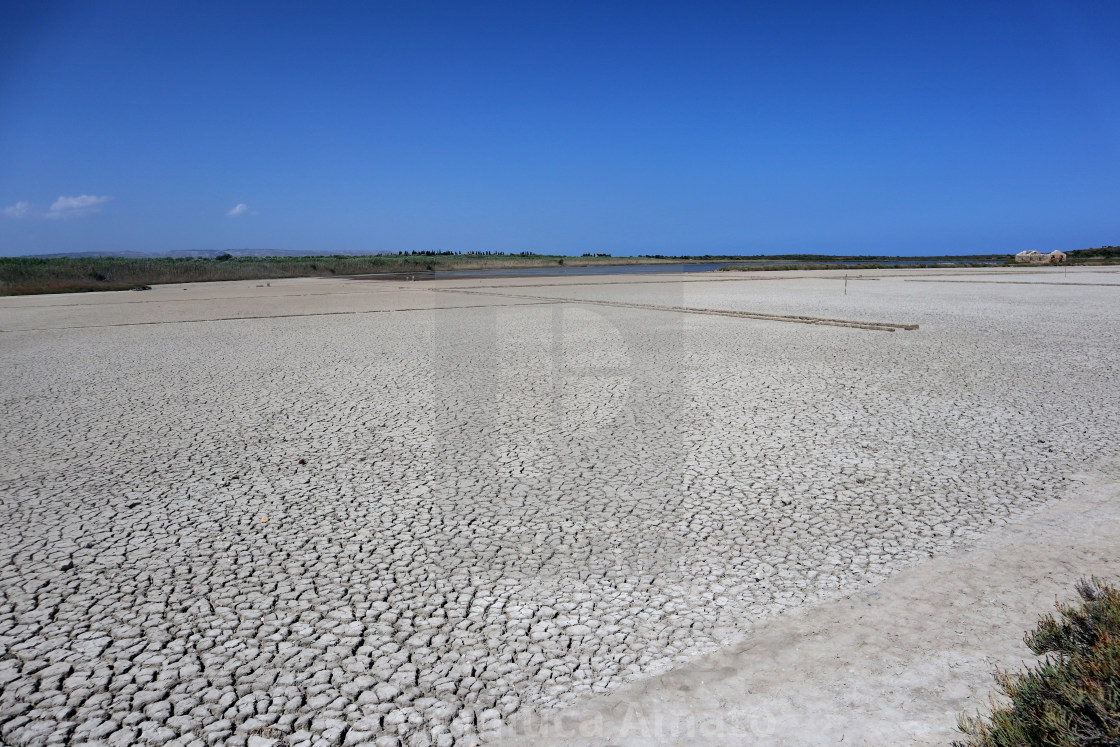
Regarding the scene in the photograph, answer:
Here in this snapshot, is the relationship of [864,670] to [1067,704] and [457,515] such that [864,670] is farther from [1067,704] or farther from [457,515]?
[457,515]

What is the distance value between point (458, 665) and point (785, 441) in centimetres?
330

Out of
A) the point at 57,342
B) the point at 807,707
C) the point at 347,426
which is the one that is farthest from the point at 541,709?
the point at 57,342

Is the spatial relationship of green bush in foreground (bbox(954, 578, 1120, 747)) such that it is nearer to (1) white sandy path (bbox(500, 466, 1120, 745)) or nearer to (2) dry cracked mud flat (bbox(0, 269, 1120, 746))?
(1) white sandy path (bbox(500, 466, 1120, 745))

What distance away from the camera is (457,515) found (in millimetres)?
3736

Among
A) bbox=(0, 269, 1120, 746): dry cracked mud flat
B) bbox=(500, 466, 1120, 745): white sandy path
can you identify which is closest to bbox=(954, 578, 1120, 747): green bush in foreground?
bbox=(500, 466, 1120, 745): white sandy path

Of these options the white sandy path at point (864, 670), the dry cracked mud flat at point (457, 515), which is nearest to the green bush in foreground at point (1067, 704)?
the white sandy path at point (864, 670)

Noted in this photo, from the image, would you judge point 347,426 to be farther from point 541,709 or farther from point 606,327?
point 606,327

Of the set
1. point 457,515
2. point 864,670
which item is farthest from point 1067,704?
point 457,515

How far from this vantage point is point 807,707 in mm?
2156

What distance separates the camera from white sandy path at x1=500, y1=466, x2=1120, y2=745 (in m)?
2.06

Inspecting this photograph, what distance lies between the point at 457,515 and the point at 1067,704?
264 centimetres

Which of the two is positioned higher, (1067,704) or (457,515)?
(1067,704)

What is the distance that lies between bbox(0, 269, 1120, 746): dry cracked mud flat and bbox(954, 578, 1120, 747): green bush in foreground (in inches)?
27.3

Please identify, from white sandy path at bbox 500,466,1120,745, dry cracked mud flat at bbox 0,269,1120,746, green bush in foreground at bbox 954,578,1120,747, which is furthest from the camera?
dry cracked mud flat at bbox 0,269,1120,746
